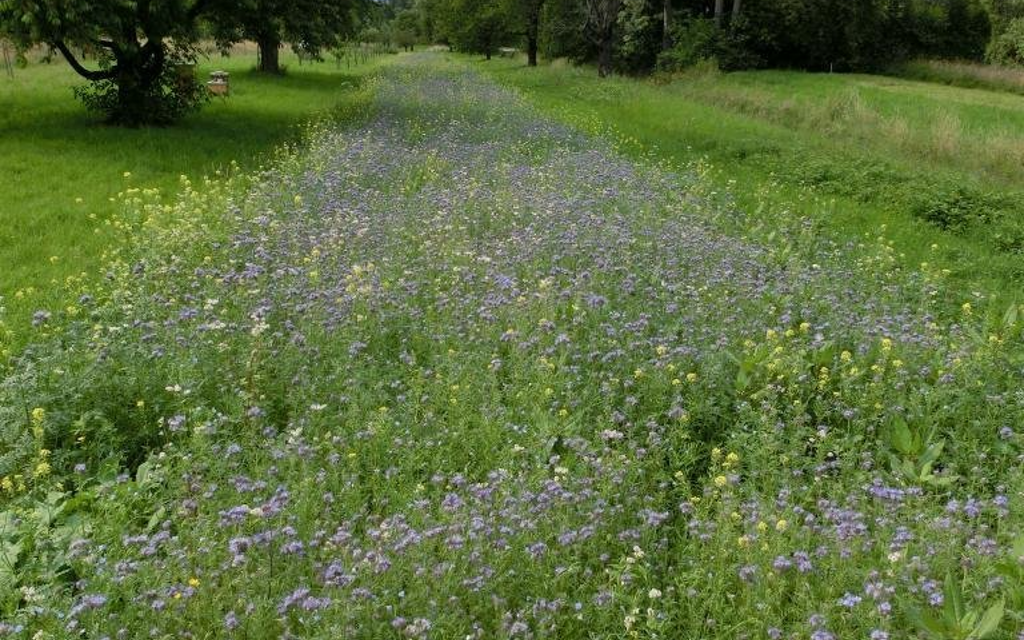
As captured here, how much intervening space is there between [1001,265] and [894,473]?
20.5 ft

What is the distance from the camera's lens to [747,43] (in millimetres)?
44969

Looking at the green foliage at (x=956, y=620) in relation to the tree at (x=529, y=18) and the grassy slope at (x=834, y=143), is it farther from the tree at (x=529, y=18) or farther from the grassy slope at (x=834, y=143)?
the tree at (x=529, y=18)

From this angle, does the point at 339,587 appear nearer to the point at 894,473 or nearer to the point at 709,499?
the point at 709,499

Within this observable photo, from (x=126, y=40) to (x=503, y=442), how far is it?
1524 cm

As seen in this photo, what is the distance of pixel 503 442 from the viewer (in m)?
4.80

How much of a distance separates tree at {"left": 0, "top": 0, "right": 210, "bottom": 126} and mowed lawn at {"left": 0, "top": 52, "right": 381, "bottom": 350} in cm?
62

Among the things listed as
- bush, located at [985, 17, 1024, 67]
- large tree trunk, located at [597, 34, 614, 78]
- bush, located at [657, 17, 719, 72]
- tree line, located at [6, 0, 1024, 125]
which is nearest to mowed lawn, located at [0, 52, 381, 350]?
tree line, located at [6, 0, 1024, 125]

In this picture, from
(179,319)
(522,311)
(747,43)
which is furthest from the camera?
(747,43)

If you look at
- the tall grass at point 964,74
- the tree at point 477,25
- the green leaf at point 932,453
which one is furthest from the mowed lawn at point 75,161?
the tree at point 477,25

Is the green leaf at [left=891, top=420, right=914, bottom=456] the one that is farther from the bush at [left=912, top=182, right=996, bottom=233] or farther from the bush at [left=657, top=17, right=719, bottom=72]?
the bush at [left=657, top=17, right=719, bottom=72]

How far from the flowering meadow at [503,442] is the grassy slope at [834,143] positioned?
2747mm

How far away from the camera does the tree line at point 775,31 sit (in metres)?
42.7

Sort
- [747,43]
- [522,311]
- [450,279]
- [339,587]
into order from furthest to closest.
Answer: [747,43] → [450,279] → [522,311] → [339,587]

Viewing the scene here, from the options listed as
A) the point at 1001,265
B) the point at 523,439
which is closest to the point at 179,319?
the point at 523,439
